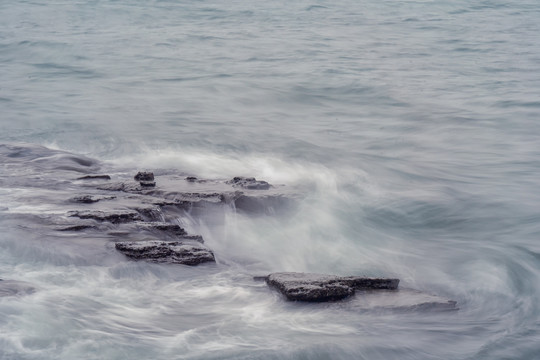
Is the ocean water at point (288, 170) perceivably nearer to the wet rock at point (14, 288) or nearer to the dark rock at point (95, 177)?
the wet rock at point (14, 288)

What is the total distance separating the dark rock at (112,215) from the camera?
7.12m

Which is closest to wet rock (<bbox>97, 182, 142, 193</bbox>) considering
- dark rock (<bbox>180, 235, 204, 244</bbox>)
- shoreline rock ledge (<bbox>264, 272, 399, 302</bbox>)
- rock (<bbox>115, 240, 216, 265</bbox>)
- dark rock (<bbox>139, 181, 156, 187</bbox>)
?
dark rock (<bbox>139, 181, 156, 187</bbox>)

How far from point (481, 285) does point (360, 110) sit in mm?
7947

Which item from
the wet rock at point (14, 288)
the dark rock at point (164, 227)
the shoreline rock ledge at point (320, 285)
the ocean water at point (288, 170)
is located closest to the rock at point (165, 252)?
the ocean water at point (288, 170)

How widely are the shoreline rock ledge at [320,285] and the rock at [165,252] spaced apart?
0.70 meters

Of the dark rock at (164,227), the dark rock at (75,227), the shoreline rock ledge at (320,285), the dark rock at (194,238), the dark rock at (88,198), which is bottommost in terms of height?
the shoreline rock ledge at (320,285)

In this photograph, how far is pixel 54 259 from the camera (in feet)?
21.2

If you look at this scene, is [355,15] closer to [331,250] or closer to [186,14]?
[186,14]

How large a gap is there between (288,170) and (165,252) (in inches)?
151

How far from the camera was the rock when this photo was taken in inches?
254

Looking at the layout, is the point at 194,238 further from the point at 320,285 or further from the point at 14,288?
the point at 14,288

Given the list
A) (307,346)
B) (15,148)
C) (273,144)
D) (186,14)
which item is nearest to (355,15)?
(186,14)

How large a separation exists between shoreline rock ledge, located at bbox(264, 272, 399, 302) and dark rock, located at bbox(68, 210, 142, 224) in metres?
1.66

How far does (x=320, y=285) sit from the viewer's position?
5.93 m
